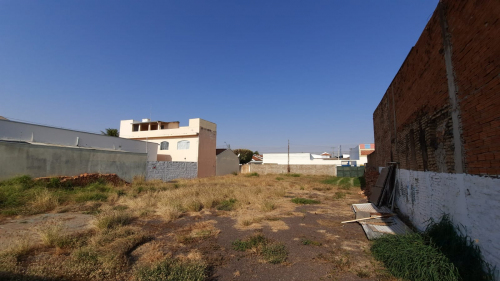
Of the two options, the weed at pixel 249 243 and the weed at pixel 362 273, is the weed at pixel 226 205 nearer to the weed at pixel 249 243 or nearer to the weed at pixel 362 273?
the weed at pixel 249 243

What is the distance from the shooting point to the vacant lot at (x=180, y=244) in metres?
4.08

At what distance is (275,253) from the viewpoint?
5.07 meters

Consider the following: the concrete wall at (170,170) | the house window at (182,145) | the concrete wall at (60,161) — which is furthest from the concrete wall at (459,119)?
the house window at (182,145)

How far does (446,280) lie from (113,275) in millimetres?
5158

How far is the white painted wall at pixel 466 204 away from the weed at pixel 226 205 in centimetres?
A: 664

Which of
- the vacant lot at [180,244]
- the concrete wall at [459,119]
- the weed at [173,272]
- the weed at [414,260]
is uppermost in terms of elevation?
the concrete wall at [459,119]

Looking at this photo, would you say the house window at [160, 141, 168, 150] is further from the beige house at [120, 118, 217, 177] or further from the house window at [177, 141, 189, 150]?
the house window at [177, 141, 189, 150]

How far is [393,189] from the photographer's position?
9375mm

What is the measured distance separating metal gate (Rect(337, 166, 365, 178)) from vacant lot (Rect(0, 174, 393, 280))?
70.6 feet

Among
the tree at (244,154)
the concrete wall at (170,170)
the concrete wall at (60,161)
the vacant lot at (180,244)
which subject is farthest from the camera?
the tree at (244,154)

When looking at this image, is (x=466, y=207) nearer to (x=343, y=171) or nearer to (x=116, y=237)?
(x=116, y=237)

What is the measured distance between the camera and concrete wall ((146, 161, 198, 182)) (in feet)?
74.2

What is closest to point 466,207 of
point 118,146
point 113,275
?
point 113,275

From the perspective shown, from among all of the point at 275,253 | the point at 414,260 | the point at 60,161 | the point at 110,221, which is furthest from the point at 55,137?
the point at 414,260
